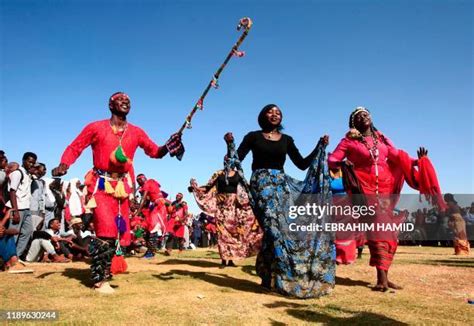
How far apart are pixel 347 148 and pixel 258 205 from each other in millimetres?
1813

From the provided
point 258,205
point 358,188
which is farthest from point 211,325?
point 358,188

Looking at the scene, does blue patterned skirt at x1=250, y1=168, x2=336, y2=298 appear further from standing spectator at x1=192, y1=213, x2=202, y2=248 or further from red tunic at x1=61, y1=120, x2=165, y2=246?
standing spectator at x1=192, y1=213, x2=202, y2=248

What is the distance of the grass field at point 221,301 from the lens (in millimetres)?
4121

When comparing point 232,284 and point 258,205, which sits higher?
point 258,205

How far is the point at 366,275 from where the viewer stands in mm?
7504

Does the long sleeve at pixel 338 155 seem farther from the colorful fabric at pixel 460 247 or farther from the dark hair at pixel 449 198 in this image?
the colorful fabric at pixel 460 247

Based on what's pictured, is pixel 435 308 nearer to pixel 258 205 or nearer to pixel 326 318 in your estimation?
pixel 326 318

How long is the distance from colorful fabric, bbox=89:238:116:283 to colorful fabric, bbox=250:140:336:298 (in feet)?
6.92

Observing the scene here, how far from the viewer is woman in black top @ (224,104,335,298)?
5.46 meters

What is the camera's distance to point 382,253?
6.14 m

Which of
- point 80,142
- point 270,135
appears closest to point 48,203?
point 80,142

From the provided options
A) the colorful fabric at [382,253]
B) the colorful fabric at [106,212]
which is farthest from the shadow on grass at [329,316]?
the colorful fabric at [106,212]

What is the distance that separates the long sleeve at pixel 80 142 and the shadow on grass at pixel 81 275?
5.93 feet

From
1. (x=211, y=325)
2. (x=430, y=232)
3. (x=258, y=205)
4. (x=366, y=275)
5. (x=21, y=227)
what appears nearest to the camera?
(x=211, y=325)
